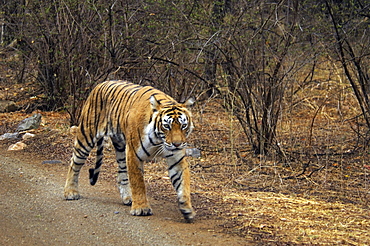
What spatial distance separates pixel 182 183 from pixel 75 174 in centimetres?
174

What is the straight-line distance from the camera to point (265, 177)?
7820mm

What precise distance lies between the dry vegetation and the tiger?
0.58 m

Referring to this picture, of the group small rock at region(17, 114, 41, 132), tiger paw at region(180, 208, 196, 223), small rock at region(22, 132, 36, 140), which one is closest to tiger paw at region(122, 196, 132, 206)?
tiger paw at region(180, 208, 196, 223)

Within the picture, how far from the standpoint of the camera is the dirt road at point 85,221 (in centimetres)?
516

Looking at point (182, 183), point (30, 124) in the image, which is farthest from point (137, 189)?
point (30, 124)

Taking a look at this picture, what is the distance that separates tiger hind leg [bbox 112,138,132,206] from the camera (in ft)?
21.8

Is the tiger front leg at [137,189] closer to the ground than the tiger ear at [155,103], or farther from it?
closer to the ground

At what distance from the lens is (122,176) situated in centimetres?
685

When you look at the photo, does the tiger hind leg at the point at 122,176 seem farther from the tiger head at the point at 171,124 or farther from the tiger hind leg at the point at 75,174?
the tiger head at the point at 171,124

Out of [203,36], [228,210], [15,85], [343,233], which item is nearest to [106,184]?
[228,210]

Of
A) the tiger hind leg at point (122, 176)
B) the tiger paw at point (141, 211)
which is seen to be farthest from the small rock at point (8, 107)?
the tiger paw at point (141, 211)

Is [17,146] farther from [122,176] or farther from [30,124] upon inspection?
[122,176]

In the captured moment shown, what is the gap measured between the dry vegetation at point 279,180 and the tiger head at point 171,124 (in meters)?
0.98

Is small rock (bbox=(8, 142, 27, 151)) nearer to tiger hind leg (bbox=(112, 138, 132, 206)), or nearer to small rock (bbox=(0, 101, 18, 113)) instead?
small rock (bbox=(0, 101, 18, 113))
